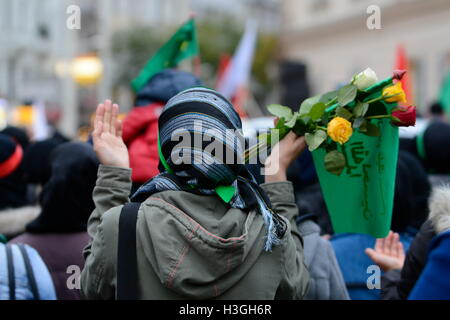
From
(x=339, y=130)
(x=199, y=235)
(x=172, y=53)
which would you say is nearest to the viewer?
(x=199, y=235)

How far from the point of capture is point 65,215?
2.90 meters

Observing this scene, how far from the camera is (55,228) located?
9.60 feet

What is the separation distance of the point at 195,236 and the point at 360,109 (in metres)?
0.90

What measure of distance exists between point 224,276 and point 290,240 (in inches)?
11.5

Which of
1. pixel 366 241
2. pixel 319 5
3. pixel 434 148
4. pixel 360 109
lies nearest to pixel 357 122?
pixel 360 109

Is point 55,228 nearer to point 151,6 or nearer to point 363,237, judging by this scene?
point 363,237

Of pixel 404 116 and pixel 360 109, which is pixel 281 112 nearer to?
pixel 360 109

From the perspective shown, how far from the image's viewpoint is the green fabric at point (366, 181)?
258cm

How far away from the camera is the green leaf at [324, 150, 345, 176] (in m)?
2.43

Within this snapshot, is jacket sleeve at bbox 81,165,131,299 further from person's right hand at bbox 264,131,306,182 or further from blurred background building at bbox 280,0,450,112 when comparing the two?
blurred background building at bbox 280,0,450,112

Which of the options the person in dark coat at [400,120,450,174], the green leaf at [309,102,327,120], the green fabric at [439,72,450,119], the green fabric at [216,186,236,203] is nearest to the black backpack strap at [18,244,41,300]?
the green fabric at [216,186,236,203]

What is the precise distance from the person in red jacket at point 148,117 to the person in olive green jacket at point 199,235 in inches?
43.6

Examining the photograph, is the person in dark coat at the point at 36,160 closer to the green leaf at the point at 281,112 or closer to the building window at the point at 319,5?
the green leaf at the point at 281,112

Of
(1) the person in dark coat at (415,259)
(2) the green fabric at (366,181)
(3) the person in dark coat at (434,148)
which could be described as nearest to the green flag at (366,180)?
(2) the green fabric at (366,181)
